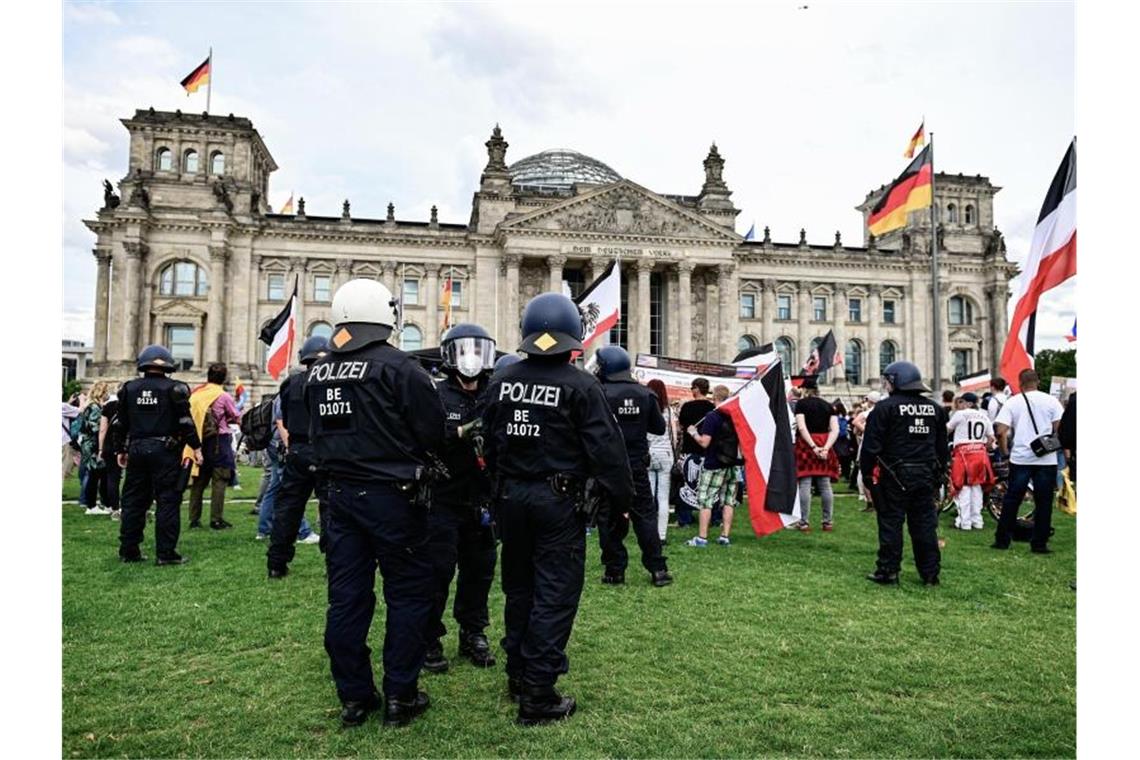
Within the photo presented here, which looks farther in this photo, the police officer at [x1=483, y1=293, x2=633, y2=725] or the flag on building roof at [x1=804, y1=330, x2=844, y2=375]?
the flag on building roof at [x1=804, y1=330, x2=844, y2=375]

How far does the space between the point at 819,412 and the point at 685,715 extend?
846cm

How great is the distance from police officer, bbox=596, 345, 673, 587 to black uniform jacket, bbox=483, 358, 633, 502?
9.51ft

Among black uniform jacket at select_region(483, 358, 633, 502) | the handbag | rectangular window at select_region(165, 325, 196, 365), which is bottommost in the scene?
the handbag

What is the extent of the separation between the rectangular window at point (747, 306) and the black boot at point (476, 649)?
52.2 m

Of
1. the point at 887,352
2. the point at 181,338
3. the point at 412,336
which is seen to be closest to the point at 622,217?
the point at 412,336

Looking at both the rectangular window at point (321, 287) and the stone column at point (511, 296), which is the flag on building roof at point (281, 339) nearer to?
the stone column at point (511, 296)

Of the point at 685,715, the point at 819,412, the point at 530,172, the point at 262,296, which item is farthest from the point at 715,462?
the point at 530,172

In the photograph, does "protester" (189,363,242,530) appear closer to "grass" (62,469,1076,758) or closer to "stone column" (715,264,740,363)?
"grass" (62,469,1076,758)

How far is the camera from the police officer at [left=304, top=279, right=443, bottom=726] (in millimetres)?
4441

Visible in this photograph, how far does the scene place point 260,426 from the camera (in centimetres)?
981

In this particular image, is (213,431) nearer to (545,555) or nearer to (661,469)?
(661,469)

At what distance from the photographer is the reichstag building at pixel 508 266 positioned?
48250 mm

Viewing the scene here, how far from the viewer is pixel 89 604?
22.6ft

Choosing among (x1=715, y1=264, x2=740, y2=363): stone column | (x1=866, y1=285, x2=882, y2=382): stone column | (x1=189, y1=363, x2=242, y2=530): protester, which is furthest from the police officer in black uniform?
(x1=866, y1=285, x2=882, y2=382): stone column
